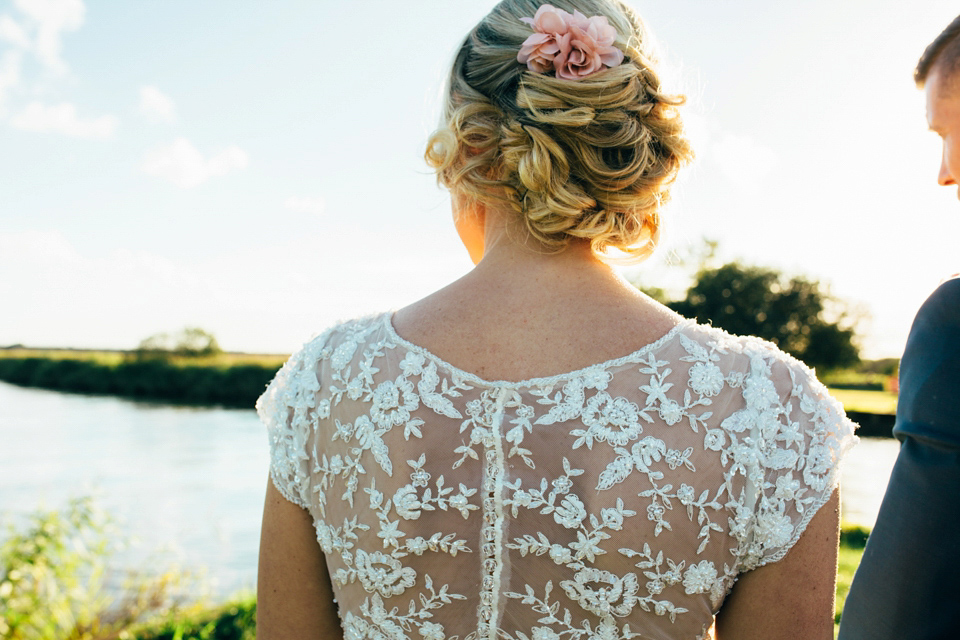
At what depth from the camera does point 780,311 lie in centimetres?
3409

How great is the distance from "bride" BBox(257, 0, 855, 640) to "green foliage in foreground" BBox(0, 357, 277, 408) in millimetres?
27184

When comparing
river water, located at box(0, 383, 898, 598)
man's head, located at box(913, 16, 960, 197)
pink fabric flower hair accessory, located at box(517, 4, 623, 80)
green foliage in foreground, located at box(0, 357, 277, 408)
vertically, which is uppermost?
pink fabric flower hair accessory, located at box(517, 4, 623, 80)

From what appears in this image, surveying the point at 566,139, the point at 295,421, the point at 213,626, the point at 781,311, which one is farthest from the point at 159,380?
the point at 566,139

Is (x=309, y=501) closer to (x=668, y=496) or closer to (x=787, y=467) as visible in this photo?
(x=668, y=496)

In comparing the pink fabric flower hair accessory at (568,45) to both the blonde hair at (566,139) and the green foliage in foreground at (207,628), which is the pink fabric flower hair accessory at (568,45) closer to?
the blonde hair at (566,139)

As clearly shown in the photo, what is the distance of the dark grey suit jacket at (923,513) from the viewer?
0.83m

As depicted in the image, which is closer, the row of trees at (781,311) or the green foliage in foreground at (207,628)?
the green foliage in foreground at (207,628)

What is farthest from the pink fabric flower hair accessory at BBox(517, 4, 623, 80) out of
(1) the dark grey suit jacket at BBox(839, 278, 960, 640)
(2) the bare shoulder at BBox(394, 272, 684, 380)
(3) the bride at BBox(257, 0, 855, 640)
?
(1) the dark grey suit jacket at BBox(839, 278, 960, 640)

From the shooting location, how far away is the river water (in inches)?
341

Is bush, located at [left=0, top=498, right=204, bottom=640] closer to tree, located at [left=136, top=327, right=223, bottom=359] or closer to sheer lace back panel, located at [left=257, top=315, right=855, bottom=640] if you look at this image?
sheer lace back panel, located at [left=257, top=315, right=855, bottom=640]

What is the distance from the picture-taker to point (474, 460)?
4.36 ft

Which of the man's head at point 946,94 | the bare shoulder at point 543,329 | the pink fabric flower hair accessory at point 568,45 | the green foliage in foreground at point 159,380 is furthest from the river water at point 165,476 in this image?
the man's head at point 946,94

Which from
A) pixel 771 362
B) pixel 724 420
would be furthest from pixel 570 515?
pixel 771 362

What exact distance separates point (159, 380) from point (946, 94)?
32591 mm
